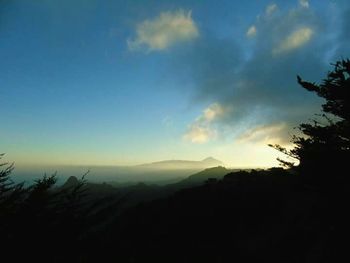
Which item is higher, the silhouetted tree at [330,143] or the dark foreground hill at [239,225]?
the silhouetted tree at [330,143]

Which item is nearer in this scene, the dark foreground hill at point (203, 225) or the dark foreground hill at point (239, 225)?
the dark foreground hill at point (203, 225)

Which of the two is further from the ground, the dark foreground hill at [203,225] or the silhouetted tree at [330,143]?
the silhouetted tree at [330,143]

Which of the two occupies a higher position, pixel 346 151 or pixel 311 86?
pixel 311 86

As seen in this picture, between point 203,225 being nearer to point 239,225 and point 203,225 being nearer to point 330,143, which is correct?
point 239,225

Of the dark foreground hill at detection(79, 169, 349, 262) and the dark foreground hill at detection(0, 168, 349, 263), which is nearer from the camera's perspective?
the dark foreground hill at detection(0, 168, 349, 263)

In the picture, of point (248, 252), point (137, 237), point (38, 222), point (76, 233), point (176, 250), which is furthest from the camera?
point (137, 237)

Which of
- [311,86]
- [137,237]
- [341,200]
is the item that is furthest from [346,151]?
[137,237]

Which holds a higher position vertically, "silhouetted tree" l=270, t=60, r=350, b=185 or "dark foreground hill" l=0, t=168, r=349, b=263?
"silhouetted tree" l=270, t=60, r=350, b=185

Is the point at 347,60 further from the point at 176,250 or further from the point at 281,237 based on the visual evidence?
the point at 176,250

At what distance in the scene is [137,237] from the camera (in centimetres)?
5700

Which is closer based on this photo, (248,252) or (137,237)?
(248,252)

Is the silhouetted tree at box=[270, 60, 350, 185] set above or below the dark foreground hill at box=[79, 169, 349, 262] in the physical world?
above

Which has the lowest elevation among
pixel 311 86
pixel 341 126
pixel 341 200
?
pixel 341 200

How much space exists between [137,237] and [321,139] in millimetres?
47937
